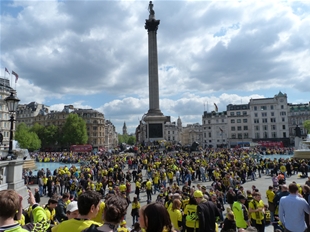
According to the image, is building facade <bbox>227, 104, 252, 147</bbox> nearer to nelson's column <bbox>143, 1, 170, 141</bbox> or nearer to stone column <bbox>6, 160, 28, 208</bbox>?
nelson's column <bbox>143, 1, 170, 141</bbox>

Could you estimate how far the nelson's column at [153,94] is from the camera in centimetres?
5547

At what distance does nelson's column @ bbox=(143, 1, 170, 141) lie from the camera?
182 ft

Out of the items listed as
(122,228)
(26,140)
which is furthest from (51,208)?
(26,140)

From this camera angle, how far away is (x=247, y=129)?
10000cm

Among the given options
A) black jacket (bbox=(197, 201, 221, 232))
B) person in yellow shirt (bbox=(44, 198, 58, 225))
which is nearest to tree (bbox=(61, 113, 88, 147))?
person in yellow shirt (bbox=(44, 198, 58, 225))

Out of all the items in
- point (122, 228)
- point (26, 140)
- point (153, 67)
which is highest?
point (153, 67)

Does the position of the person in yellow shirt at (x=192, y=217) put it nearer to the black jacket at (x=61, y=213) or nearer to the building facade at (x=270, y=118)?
the black jacket at (x=61, y=213)

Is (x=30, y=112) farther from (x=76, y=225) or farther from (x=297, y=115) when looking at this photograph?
(x=76, y=225)

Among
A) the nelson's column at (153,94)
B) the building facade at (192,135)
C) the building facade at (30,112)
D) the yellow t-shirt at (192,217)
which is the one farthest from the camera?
the building facade at (192,135)

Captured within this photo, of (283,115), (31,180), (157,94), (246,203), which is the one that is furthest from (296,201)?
(283,115)

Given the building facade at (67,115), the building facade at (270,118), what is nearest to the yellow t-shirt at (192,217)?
the building facade at (270,118)

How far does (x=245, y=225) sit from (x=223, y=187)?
8694mm

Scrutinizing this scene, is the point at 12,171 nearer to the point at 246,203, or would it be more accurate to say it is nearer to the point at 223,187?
the point at 246,203

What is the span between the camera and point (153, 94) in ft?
198
